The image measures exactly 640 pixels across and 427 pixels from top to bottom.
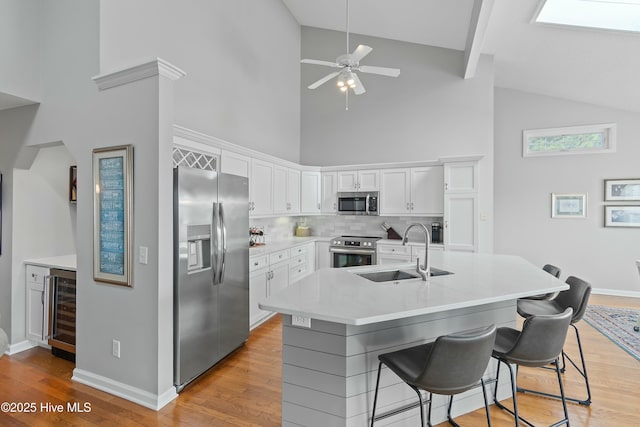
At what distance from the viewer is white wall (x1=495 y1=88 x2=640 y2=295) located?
523cm

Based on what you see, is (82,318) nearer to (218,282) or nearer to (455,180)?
(218,282)

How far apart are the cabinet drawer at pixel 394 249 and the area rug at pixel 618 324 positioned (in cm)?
246

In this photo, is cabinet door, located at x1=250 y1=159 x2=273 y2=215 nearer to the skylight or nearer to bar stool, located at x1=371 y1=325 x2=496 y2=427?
bar stool, located at x1=371 y1=325 x2=496 y2=427

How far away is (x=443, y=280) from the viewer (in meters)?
2.28

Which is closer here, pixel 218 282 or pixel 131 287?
pixel 131 287

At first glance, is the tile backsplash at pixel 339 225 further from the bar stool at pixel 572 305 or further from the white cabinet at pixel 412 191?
the bar stool at pixel 572 305

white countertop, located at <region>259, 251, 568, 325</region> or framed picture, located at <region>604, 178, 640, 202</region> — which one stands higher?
framed picture, located at <region>604, 178, 640, 202</region>

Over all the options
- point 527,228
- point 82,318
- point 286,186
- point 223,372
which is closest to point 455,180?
point 527,228

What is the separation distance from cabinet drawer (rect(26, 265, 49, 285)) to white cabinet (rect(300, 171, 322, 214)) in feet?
11.4

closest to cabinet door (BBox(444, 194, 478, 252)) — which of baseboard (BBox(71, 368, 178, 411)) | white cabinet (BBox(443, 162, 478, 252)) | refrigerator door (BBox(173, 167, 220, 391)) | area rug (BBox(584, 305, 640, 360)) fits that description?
white cabinet (BBox(443, 162, 478, 252))

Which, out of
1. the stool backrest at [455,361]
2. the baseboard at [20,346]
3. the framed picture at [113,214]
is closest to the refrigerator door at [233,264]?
the framed picture at [113,214]

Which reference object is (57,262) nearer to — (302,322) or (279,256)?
(279,256)

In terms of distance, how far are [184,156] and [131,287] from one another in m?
1.40

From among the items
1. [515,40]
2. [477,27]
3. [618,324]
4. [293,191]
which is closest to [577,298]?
[618,324]
